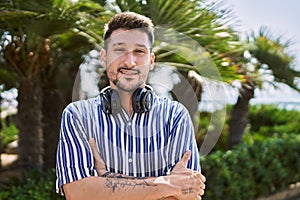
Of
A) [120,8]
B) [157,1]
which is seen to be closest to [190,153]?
[157,1]

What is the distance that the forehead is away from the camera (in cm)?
192

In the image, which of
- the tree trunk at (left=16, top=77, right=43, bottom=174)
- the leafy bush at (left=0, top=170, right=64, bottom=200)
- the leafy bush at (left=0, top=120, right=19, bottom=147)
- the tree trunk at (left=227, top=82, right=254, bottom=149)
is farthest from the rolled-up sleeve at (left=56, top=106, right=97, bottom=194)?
the leafy bush at (left=0, top=120, right=19, bottom=147)

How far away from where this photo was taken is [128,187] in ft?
5.92

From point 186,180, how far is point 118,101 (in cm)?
39

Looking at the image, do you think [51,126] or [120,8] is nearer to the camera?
[120,8]

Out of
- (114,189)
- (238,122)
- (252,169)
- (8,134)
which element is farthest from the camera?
(8,134)

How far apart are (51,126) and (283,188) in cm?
348

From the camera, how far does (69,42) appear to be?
525 cm

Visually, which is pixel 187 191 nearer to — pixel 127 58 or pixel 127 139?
pixel 127 139

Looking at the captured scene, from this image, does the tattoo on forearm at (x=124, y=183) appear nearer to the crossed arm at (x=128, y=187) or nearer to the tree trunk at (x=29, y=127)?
the crossed arm at (x=128, y=187)

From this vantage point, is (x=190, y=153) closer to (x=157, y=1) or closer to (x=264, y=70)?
(x=157, y=1)

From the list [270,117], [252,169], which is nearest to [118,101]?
[252,169]

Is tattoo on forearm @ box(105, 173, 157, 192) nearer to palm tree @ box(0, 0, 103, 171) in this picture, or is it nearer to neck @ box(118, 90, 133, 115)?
neck @ box(118, 90, 133, 115)

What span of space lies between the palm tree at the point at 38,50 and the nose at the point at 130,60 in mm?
2266
